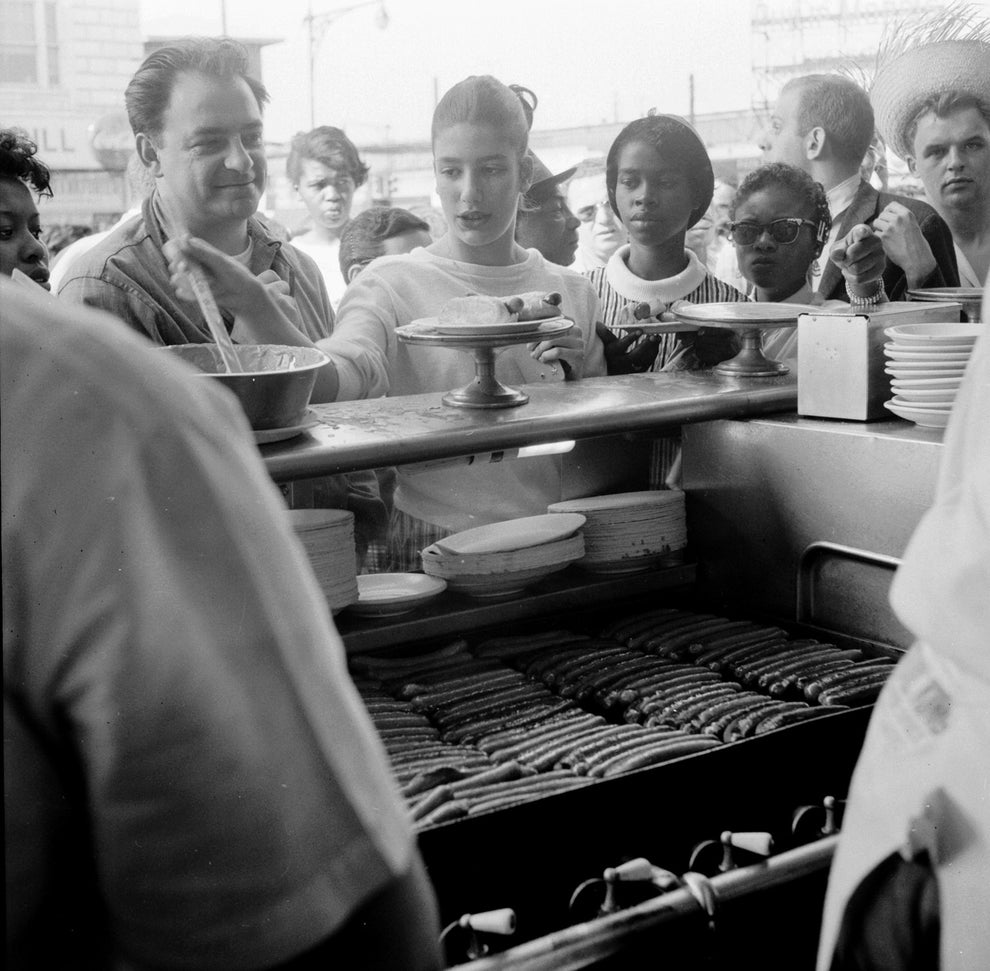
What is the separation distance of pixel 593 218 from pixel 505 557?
3.44 metres

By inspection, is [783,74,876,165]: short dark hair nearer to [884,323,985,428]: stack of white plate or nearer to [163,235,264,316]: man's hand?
[884,323,985,428]: stack of white plate

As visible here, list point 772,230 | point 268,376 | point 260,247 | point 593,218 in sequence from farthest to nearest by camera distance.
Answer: point 593,218, point 772,230, point 260,247, point 268,376

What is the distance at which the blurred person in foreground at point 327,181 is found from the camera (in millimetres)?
4859

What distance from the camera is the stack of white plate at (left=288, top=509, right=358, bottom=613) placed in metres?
2.21

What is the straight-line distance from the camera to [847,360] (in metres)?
2.54

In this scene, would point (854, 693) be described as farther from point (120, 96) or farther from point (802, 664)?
point (120, 96)

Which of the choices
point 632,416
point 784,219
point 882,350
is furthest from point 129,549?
point 784,219

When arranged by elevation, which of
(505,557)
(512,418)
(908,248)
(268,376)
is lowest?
(505,557)

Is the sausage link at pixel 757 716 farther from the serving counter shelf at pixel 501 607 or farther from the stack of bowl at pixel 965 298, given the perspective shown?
the stack of bowl at pixel 965 298

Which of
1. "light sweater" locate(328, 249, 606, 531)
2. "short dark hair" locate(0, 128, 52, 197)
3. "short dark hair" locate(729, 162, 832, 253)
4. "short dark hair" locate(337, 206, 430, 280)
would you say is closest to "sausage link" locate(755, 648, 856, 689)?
"light sweater" locate(328, 249, 606, 531)

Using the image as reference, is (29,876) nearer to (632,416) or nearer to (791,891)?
(791,891)

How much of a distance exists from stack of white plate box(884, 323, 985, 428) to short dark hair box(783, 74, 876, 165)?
99.5 inches

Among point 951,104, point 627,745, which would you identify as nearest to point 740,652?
point 627,745

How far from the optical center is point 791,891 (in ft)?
5.98
